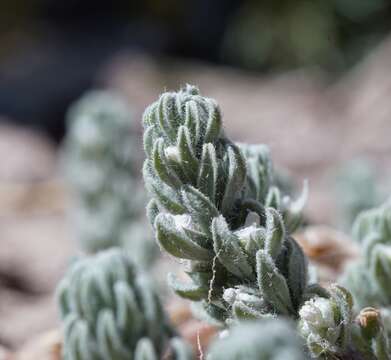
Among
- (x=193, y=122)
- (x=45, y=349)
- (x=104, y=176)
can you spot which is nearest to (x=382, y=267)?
(x=193, y=122)

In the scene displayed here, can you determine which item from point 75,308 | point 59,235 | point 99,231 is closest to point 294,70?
point 59,235

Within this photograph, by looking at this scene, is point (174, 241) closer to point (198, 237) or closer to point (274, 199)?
point (198, 237)

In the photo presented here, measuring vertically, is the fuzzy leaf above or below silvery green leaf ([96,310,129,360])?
below

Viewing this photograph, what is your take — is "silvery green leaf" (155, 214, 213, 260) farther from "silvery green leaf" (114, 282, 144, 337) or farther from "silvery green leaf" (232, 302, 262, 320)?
"silvery green leaf" (114, 282, 144, 337)

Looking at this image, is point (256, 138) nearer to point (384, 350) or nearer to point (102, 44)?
point (102, 44)

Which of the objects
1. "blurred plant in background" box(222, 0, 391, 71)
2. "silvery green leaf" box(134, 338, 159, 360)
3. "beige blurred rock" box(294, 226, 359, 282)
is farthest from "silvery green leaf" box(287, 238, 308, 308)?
"blurred plant in background" box(222, 0, 391, 71)
